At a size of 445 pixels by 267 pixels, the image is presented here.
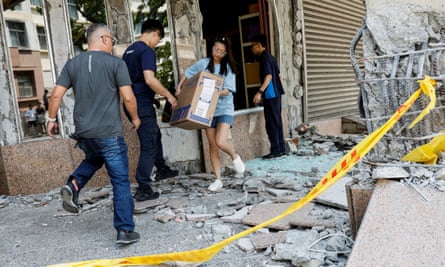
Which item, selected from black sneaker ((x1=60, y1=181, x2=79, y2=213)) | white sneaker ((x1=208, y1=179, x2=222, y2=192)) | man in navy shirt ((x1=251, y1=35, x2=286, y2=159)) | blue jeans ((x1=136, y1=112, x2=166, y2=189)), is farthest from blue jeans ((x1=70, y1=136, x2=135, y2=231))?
man in navy shirt ((x1=251, y1=35, x2=286, y2=159))

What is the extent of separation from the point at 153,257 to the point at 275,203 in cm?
160

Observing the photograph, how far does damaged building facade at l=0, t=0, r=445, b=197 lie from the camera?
2.88m

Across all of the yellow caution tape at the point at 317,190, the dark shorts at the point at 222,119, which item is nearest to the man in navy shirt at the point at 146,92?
the dark shorts at the point at 222,119

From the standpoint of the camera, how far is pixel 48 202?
4887mm

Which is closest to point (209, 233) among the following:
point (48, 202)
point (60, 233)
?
point (60, 233)

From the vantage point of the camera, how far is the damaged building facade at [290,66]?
2881 millimetres

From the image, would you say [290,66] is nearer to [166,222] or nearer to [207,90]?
[207,90]

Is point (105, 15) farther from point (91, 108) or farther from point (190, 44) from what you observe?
point (91, 108)

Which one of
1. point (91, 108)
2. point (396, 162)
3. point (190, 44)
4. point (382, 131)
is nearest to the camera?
point (382, 131)

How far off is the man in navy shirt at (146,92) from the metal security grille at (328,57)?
4.23 meters

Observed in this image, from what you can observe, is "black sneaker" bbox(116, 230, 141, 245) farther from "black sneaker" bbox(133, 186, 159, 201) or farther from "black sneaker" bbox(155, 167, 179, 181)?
"black sneaker" bbox(155, 167, 179, 181)

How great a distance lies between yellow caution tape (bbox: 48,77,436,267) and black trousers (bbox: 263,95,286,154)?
3606 mm

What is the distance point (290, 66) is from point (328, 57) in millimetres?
1728

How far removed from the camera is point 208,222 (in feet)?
12.2
